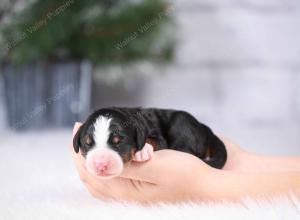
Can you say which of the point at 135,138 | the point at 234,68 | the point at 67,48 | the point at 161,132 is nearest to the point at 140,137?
the point at 135,138

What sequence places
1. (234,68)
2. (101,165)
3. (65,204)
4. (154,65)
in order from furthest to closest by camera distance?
(234,68), (154,65), (65,204), (101,165)

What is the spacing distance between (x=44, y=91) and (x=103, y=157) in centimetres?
141

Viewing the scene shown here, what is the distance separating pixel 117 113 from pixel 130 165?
0.29 ft

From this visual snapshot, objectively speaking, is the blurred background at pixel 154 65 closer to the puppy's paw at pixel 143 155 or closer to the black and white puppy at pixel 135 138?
the black and white puppy at pixel 135 138

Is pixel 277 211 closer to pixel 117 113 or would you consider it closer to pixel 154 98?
pixel 117 113

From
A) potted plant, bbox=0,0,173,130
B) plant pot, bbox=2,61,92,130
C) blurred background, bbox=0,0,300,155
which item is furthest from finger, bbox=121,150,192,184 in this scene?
plant pot, bbox=2,61,92,130

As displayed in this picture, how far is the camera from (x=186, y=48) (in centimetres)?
262

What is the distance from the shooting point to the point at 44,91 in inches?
87.6

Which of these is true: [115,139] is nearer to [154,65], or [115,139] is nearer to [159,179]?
[159,179]

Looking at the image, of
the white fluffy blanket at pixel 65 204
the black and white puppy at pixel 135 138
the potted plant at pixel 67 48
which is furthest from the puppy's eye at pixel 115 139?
the potted plant at pixel 67 48

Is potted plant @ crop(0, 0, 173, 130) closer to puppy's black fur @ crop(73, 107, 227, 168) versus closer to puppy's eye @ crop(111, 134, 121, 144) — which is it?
puppy's black fur @ crop(73, 107, 227, 168)

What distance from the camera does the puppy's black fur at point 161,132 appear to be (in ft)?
2.98

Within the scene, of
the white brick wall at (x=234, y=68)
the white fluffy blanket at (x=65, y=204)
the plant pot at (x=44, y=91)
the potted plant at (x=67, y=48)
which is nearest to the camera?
the white fluffy blanket at (x=65, y=204)

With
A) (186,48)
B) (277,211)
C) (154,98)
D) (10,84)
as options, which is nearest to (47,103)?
(10,84)
